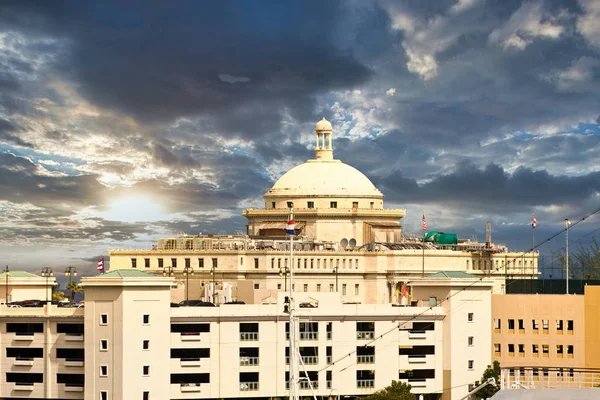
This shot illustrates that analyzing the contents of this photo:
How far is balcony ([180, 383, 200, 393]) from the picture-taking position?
395 ft

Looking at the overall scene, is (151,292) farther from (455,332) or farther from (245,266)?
(245,266)

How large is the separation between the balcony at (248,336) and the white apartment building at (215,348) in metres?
0.10

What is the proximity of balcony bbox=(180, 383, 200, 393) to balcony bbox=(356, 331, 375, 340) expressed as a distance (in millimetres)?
16677

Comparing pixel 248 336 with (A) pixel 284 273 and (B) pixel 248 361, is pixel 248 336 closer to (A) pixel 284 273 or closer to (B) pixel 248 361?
(B) pixel 248 361

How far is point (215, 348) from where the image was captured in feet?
401

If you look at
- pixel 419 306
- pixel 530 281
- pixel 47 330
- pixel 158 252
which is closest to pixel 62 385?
pixel 47 330

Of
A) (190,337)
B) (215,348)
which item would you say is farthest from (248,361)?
(190,337)

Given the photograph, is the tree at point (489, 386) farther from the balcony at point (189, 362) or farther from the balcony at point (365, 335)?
the balcony at point (189, 362)

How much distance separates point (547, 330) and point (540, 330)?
2.35 feet

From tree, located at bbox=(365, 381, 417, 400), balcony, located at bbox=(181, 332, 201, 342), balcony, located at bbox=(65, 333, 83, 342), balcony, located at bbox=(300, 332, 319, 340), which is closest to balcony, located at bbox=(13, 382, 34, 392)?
balcony, located at bbox=(65, 333, 83, 342)

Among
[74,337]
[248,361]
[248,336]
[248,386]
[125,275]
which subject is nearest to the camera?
[74,337]

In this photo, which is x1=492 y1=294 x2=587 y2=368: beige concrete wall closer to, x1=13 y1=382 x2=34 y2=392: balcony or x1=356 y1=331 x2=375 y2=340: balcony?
x1=356 y1=331 x2=375 y2=340: balcony

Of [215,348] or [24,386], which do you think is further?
[215,348]

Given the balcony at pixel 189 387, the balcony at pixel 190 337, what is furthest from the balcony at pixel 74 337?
the balcony at pixel 189 387
